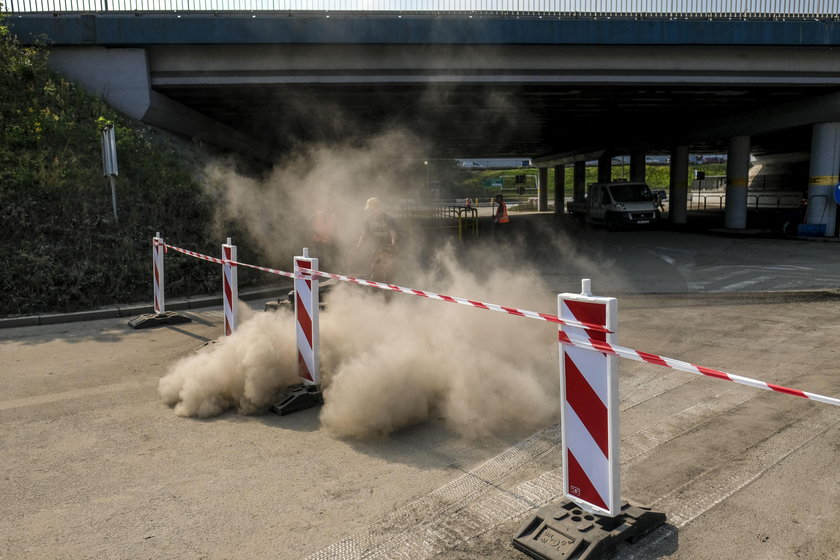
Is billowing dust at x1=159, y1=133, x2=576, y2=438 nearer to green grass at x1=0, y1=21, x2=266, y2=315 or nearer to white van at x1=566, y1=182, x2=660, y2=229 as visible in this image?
green grass at x1=0, y1=21, x2=266, y2=315

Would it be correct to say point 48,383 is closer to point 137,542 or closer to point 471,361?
point 137,542

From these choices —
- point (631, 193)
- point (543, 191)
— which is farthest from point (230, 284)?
point (543, 191)

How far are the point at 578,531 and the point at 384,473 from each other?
1.42 m

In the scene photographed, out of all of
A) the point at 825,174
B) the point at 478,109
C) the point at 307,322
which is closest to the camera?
the point at 307,322

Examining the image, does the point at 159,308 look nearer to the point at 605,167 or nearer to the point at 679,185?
the point at 679,185

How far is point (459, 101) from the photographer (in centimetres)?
2008

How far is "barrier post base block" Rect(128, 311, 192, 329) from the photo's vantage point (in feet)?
29.1

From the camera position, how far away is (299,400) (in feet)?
17.3

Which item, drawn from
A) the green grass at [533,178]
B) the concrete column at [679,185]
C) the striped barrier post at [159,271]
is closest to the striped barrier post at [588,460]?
the striped barrier post at [159,271]

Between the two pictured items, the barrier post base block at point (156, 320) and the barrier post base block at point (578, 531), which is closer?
the barrier post base block at point (578, 531)

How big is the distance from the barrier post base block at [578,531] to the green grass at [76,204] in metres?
9.12

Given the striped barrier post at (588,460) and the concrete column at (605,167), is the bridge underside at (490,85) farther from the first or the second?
the striped barrier post at (588,460)

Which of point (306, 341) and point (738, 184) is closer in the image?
point (306, 341)

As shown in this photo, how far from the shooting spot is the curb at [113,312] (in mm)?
9266
